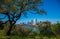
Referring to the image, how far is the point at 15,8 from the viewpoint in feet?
76.1

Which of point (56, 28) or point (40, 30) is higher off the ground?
point (56, 28)

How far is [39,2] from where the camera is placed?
2412 cm

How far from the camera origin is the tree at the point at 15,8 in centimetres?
2342

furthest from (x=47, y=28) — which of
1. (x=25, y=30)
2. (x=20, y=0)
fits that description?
(x=20, y=0)

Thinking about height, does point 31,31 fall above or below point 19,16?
below

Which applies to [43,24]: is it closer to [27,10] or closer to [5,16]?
[27,10]

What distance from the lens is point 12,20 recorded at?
953 inches

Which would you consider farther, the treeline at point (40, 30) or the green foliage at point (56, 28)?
the treeline at point (40, 30)

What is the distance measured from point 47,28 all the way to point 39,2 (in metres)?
3.04

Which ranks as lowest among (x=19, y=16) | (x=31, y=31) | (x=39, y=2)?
(x=31, y=31)

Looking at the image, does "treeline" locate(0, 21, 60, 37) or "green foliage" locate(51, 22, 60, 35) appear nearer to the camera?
"green foliage" locate(51, 22, 60, 35)

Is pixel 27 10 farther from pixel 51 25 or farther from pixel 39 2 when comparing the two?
pixel 51 25

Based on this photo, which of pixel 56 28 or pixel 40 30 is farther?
pixel 40 30

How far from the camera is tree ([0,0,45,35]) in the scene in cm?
2342
